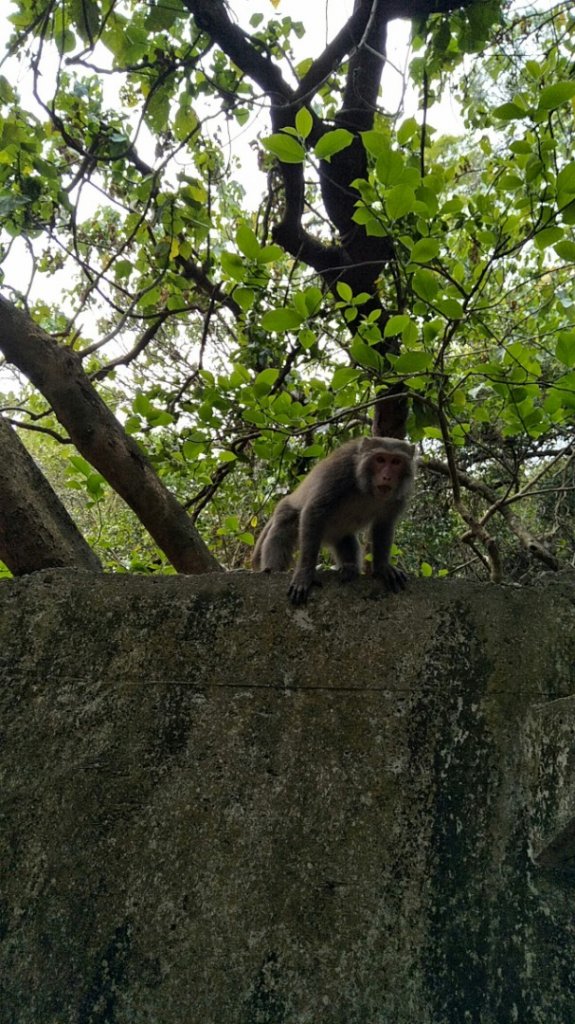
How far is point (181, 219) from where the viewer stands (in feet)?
14.7

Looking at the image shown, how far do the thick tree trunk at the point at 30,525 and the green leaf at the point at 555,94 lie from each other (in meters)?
2.35

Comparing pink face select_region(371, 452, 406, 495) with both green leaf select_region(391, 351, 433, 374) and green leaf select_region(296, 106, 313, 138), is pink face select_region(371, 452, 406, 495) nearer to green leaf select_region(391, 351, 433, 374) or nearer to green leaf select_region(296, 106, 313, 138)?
green leaf select_region(391, 351, 433, 374)

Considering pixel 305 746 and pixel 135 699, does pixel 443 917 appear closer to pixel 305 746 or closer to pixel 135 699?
pixel 305 746

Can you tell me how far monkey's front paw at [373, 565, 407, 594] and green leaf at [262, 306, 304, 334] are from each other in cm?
98

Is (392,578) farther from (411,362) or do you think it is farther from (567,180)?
(567,180)

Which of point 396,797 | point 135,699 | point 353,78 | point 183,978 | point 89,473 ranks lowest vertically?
point 183,978

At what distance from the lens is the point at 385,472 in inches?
146

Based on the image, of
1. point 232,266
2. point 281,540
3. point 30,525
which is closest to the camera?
point 30,525

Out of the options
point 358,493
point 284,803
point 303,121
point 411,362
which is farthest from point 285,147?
point 284,803

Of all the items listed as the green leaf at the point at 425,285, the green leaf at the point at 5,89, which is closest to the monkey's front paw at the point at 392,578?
the green leaf at the point at 425,285

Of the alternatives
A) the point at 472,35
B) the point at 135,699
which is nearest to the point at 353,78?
the point at 472,35

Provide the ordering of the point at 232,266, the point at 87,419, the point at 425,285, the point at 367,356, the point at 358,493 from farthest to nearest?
1. the point at 358,493
2. the point at 87,419
3. the point at 232,266
4. the point at 367,356
5. the point at 425,285

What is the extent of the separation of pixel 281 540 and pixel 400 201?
7.13 ft

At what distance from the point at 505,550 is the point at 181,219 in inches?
202
